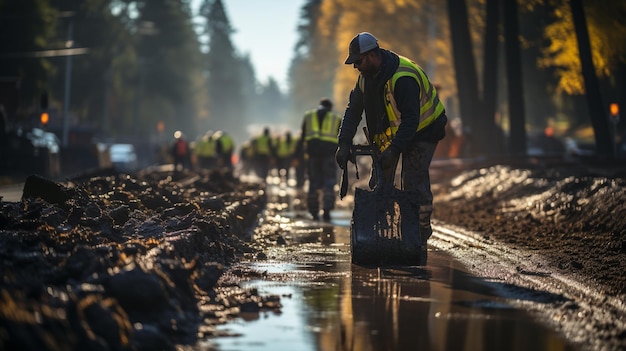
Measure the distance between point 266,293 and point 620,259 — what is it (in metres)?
4.47

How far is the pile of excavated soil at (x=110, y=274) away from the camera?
6824 millimetres

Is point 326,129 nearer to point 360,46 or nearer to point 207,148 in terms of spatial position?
point 360,46

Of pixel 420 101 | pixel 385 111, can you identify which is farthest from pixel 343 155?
pixel 420 101

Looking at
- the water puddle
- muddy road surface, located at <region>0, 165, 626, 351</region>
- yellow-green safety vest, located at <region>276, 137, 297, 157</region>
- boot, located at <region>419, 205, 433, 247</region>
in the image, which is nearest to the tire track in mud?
muddy road surface, located at <region>0, 165, 626, 351</region>

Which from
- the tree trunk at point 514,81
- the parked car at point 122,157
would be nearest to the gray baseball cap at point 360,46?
the tree trunk at point 514,81

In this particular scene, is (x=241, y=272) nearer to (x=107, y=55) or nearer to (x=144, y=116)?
(x=107, y=55)

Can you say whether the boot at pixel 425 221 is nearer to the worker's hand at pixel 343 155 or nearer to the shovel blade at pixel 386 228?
the worker's hand at pixel 343 155

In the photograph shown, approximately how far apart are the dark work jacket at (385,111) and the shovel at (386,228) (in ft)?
1.86

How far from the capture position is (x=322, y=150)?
20.1 m

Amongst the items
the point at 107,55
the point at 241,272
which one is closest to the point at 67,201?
the point at 241,272

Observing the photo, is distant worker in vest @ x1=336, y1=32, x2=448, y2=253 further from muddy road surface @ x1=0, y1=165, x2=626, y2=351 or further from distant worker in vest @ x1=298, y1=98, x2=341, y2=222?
distant worker in vest @ x1=298, y1=98, x2=341, y2=222

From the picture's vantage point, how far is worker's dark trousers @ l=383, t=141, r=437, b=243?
1273 cm

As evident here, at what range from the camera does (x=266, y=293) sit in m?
9.92

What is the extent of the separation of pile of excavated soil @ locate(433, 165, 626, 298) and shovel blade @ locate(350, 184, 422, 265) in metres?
1.40
